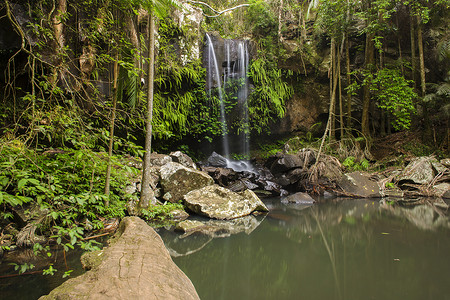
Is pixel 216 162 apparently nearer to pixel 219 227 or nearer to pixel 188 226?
pixel 219 227

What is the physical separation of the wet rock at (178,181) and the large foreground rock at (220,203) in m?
0.23

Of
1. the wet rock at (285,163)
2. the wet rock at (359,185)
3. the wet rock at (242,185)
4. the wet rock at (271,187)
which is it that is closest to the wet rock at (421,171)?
the wet rock at (359,185)

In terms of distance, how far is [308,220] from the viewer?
479cm

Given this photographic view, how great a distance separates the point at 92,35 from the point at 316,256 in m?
5.27

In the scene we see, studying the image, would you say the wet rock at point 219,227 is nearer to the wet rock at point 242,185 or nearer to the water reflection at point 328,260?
the water reflection at point 328,260

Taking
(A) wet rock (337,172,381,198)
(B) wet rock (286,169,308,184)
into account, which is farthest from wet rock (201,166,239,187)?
(A) wet rock (337,172,381,198)

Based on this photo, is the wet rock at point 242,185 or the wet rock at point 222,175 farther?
the wet rock at point 222,175

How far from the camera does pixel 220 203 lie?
17.2 ft

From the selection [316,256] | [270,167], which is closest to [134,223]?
[316,256]

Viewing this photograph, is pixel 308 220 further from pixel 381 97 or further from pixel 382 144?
pixel 382 144

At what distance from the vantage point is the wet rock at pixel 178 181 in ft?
18.2

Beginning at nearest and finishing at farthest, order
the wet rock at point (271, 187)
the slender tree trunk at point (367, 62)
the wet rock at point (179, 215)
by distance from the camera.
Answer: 1. the wet rock at point (179, 215)
2. the wet rock at point (271, 187)
3. the slender tree trunk at point (367, 62)

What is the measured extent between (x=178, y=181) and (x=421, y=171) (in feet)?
22.6

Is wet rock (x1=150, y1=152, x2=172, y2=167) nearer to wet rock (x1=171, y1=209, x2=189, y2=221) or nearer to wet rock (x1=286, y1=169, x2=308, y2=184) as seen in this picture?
wet rock (x1=171, y1=209, x2=189, y2=221)
